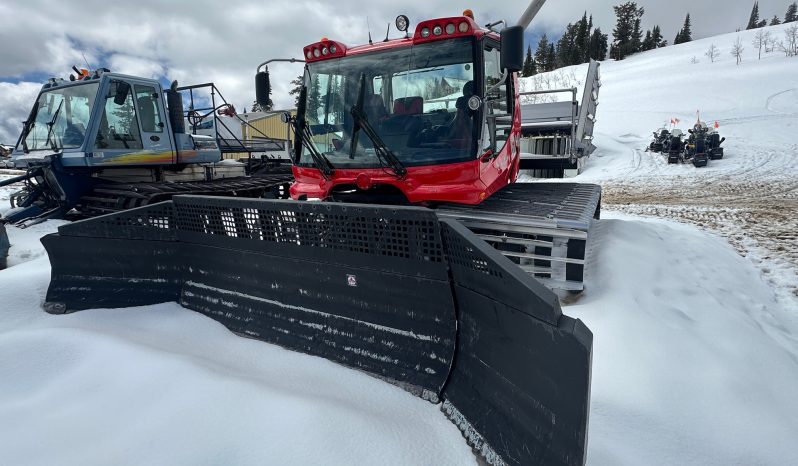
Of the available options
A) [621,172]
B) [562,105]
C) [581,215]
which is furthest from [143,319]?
[621,172]

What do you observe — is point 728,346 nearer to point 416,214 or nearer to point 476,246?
point 476,246

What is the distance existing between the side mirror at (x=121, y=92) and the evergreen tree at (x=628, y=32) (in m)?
89.7

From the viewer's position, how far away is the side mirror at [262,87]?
199 inches

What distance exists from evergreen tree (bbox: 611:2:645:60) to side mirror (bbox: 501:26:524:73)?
297ft

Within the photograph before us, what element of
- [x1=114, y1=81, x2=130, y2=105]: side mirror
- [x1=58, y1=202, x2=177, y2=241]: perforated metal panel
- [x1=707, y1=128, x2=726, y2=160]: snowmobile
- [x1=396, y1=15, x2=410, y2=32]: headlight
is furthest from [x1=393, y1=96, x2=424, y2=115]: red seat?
[x1=707, y1=128, x2=726, y2=160]: snowmobile

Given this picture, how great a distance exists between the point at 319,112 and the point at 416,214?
259 cm

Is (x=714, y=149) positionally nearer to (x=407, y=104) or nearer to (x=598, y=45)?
(x=407, y=104)

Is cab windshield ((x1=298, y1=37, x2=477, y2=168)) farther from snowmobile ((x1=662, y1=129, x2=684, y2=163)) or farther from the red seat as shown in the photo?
snowmobile ((x1=662, y1=129, x2=684, y2=163))

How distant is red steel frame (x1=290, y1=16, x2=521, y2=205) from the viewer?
4.01 meters

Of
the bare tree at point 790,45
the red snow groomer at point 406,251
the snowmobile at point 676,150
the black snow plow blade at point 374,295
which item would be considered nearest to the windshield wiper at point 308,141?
the red snow groomer at point 406,251

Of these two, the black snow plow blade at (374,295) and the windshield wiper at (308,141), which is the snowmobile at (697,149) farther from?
the black snow plow blade at (374,295)

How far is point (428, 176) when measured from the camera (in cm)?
408

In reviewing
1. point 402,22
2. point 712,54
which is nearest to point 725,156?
point 402,22

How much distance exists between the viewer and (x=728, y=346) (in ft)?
10.2
